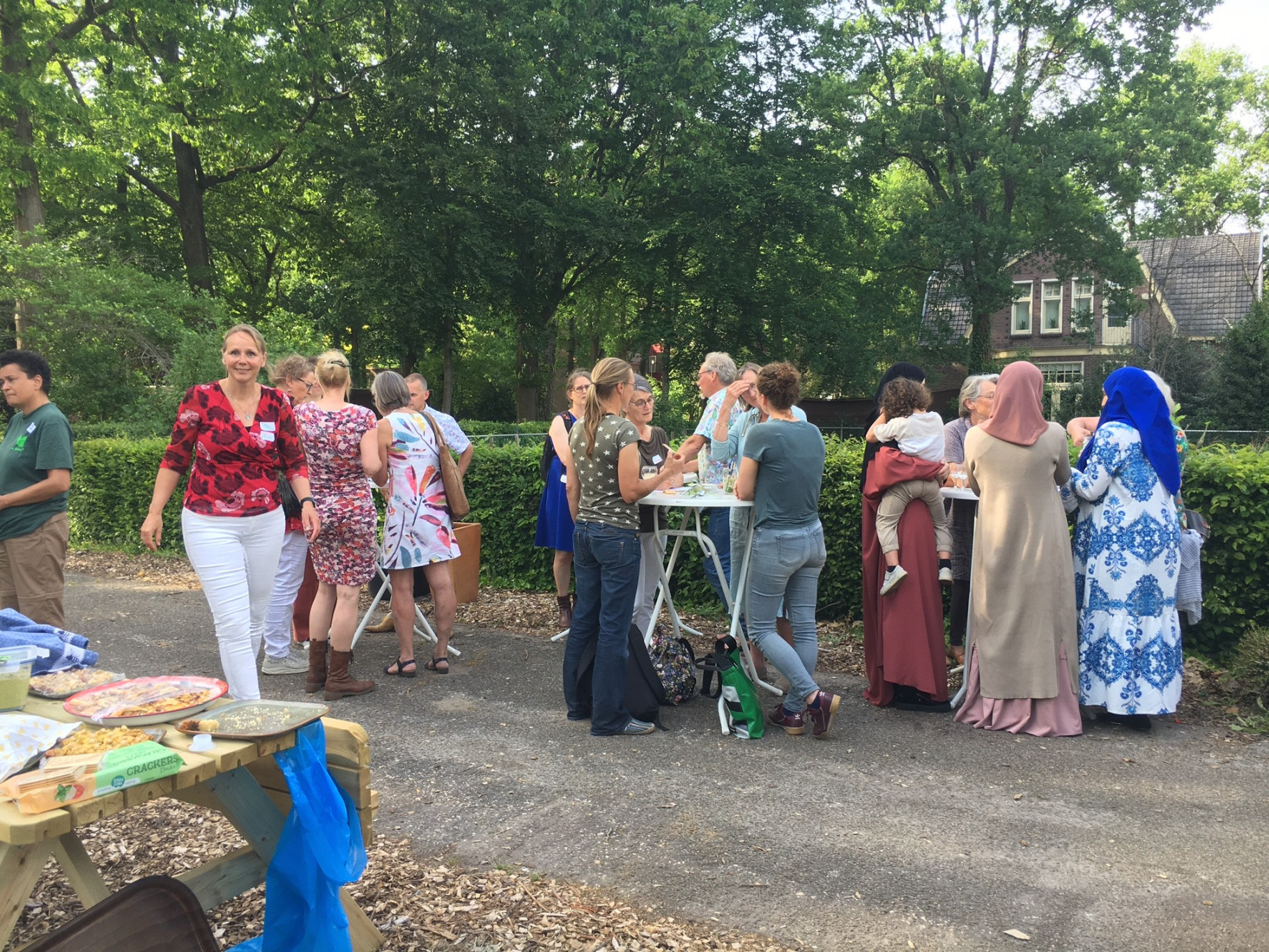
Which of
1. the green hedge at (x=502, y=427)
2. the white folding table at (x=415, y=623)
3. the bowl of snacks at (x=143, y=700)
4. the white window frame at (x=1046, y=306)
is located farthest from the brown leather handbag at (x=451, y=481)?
the white window frame at (x=1046, y=306)

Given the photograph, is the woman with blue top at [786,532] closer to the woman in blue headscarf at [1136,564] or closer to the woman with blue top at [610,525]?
the woman with blue top at [610,525]

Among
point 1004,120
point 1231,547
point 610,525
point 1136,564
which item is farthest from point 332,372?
point 1004,120

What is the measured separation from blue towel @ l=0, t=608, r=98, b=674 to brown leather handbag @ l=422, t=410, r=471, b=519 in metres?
2.91

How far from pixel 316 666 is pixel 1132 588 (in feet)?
15.6

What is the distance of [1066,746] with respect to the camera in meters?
4.57

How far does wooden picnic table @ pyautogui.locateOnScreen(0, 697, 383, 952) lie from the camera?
1.91m

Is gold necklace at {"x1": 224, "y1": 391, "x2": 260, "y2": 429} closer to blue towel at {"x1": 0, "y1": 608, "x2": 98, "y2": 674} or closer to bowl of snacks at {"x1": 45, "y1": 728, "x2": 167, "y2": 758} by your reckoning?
blue towel at {"x1": 0, "y1": 608, "x2": 98, "y2": 674}

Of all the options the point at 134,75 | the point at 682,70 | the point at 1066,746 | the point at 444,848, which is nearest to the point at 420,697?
the point at 444,848

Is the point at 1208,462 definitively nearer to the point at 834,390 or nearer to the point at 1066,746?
the point at 1066,746

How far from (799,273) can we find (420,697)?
73.8 ft

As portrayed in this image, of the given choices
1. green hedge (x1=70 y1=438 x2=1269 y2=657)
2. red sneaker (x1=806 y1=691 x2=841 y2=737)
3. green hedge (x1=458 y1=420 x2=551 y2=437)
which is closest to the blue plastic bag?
red sneaker (x1=806 y1=691 x2=841 y2=737)

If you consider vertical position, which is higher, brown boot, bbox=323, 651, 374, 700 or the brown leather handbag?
the brown leather handbag

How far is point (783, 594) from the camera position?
4.85 m

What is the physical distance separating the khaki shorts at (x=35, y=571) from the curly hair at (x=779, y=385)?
3815 millimetres
